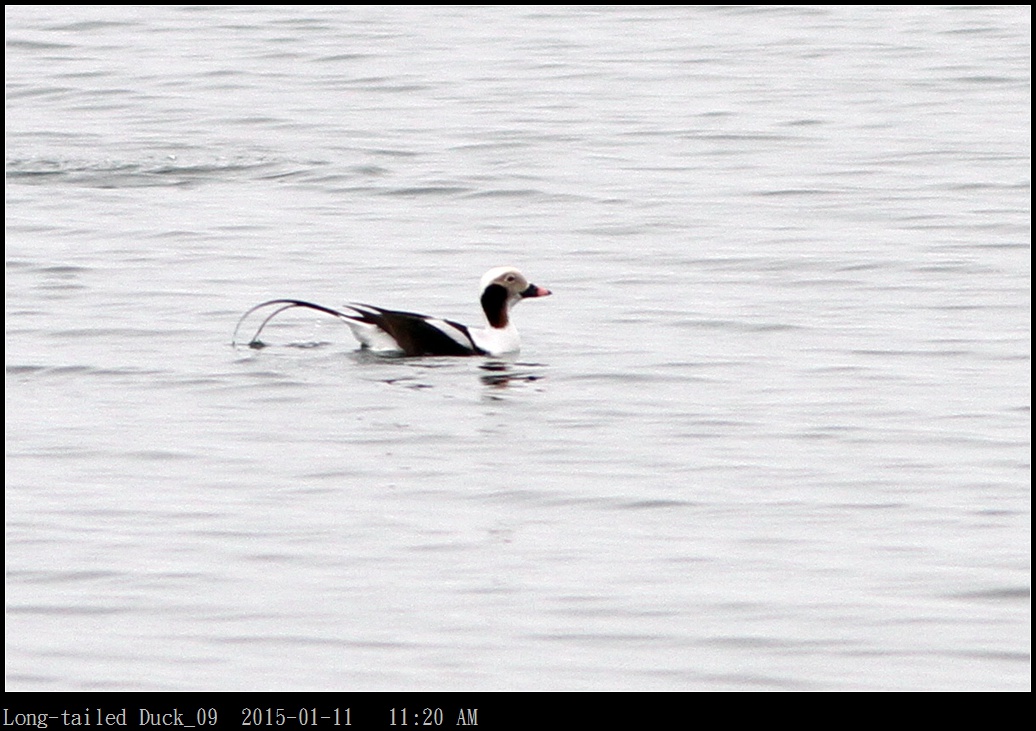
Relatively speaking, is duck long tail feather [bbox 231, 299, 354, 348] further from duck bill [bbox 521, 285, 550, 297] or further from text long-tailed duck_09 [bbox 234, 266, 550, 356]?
duck bill [bbox 521, 285, 550, 297]

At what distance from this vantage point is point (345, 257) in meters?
15.9

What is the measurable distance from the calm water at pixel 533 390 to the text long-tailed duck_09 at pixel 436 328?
0.15 meters

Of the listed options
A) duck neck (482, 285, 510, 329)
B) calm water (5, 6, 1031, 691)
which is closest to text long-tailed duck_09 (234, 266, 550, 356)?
duck neck (482, 285, 510, 329)

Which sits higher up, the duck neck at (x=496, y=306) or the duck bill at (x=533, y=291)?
the duck bill at (x=533, y=291)

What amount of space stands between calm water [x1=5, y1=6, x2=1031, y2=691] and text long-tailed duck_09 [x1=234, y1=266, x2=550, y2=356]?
146 millimetres

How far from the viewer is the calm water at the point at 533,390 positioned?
24.0 ft

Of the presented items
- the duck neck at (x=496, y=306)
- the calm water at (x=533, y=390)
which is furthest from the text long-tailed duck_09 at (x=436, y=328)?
the calm water at (x=533, y=390)

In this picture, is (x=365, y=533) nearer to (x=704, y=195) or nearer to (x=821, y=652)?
(x=821, y=652)

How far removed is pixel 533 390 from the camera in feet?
38.5

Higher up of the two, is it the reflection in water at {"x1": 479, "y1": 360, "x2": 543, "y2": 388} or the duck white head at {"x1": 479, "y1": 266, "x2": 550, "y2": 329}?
the duck white head at {"x1": 479, "y1": 266, "x2": 550, "y2": 329}

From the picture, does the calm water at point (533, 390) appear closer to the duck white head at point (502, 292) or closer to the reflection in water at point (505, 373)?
the reflection in water at point (505, 373)

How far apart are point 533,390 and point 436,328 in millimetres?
1100

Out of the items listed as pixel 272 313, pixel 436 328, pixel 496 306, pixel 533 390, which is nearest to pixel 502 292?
pixel 496 306

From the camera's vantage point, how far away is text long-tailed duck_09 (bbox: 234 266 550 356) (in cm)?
1254
